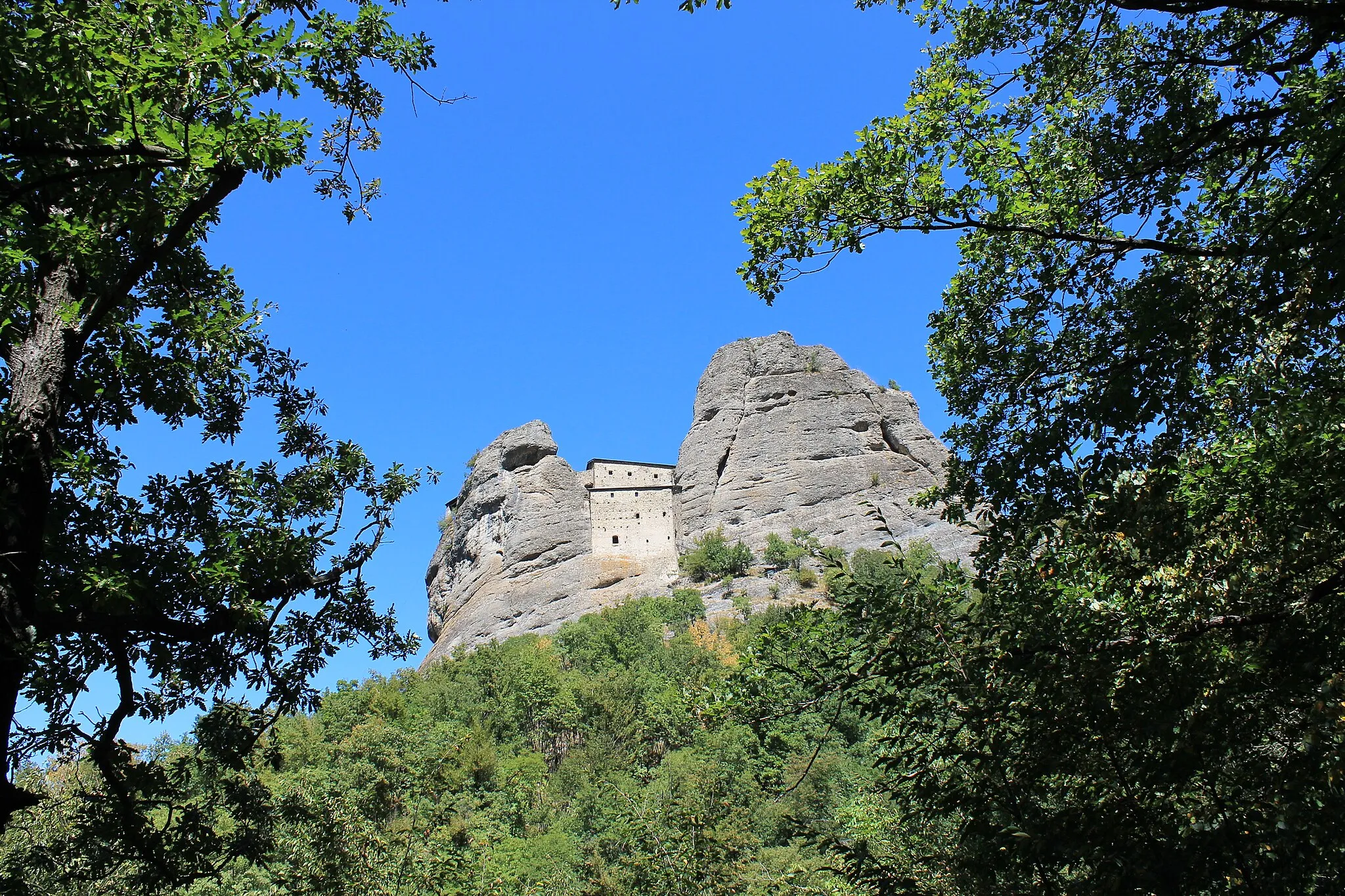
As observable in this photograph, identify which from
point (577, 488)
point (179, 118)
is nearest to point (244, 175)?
point (179, 118)

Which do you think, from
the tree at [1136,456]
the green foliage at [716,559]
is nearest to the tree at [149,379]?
the tree at [1136,456]

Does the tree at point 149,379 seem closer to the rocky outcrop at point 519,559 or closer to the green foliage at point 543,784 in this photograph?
the green foliage at point 543,784

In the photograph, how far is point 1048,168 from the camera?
25.1ft

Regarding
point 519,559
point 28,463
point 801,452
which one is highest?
point 801,452

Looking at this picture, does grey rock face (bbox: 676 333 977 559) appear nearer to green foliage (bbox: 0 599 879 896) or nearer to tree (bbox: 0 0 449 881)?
green foliage (bbox: 0 599 879 896)

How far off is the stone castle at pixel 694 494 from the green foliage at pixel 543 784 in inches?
302

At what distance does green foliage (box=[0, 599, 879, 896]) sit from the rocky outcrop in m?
6.06

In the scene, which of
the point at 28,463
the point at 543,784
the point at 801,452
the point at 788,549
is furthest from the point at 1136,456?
the point at 801,452

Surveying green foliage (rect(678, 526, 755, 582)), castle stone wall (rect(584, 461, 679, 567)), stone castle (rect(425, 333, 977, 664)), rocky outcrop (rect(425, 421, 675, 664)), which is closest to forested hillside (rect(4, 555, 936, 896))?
green foliage (rect(678, 526, 755, 582))

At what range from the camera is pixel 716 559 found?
53.3 m

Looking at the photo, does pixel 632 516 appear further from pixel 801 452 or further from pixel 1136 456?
pixel 1136 456

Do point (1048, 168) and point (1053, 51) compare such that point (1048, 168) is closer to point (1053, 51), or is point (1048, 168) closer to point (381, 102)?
point (1053, 51)

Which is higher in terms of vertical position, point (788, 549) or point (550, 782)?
point (788, 549)

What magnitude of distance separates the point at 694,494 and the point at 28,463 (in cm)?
5403
